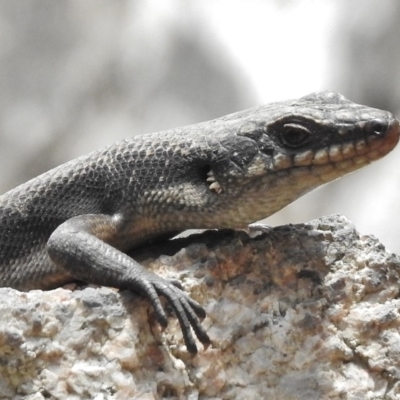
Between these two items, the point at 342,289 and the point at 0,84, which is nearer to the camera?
the point at 342,289

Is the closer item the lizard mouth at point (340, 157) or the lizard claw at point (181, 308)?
the lizard claw at point (181, 308)

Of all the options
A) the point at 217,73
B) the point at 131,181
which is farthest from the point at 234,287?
the point at 217,73

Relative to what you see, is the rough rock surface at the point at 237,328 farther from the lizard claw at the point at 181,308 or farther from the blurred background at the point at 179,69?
the blurred background at the point at 179,69

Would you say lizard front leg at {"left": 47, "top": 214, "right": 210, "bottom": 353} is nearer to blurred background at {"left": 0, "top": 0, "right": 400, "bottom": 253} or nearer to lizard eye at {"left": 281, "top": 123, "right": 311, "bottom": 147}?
lizard eye at {"left": 281, "top": 123, "right": 311, "bottom": 147}

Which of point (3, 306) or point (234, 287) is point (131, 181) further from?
point (3, 306)

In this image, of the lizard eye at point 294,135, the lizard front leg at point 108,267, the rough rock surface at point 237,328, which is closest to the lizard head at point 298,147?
the lizard eye at point 294,135

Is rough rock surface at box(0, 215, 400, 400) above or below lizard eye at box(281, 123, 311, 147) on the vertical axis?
below

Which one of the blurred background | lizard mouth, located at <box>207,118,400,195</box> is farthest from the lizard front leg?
the blurred background
